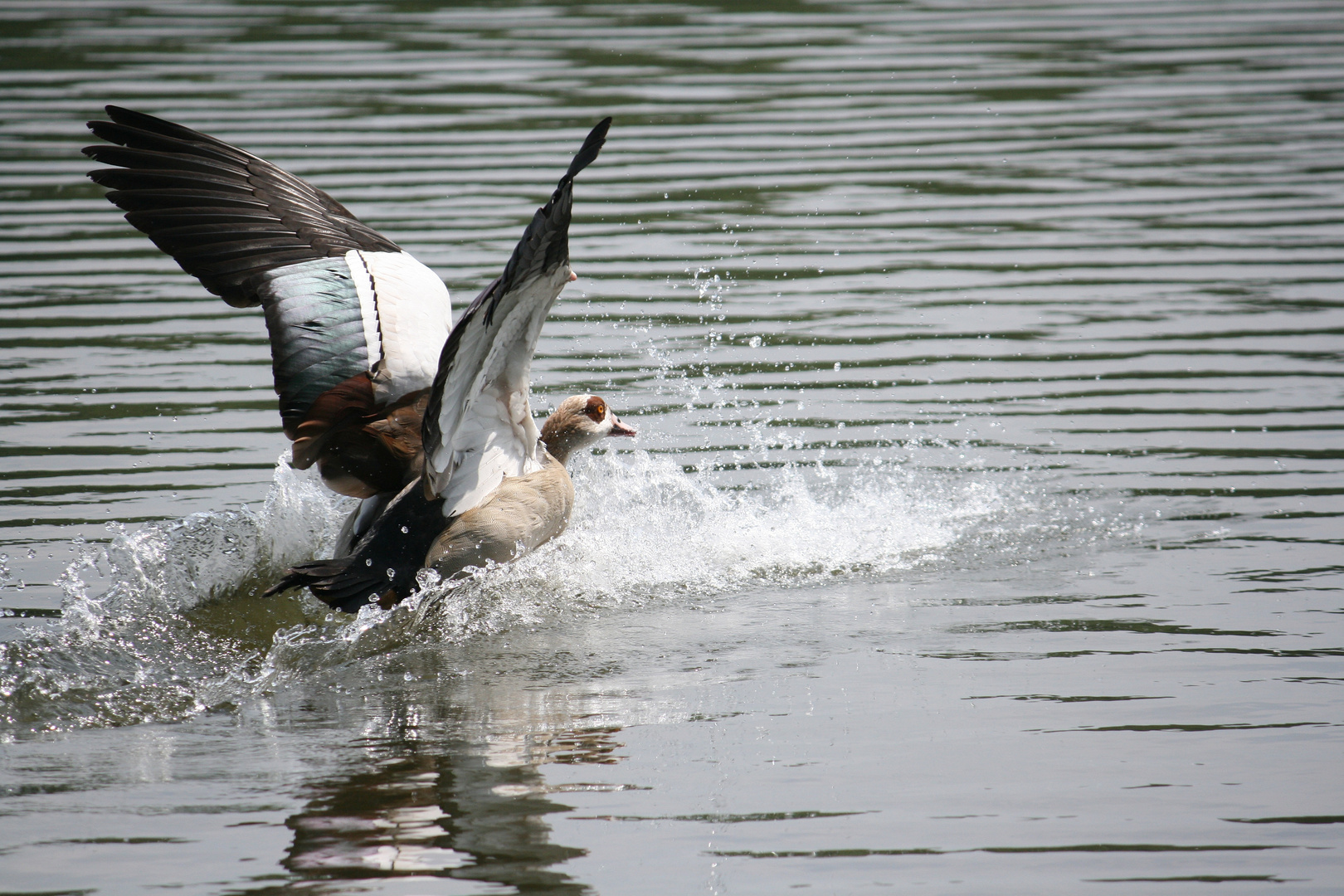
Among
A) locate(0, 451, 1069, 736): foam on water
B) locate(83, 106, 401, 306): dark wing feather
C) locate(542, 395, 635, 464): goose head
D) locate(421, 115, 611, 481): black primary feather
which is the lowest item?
locate(0, 451, 1069, 736): foam on water

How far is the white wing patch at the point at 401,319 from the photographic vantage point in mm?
5730

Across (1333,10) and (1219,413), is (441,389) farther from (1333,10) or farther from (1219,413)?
(1333,10)

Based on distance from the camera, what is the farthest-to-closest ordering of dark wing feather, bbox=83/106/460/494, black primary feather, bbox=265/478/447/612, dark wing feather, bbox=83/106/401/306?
dark wing feather, bbox=83/106/401/306
dark wing feather, bbox=83/106/460/494
black primary feather, bbox=265/478/447/612

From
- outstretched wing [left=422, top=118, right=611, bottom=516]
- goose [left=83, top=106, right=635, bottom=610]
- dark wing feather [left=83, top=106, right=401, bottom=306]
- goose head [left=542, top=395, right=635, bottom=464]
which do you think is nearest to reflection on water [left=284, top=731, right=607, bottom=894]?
goose [left=83, top=106, right=635, bottom=610]

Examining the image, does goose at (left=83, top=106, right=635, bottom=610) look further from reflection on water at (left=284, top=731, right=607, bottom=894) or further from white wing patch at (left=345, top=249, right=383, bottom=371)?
reflection on water at (left=284, top=731, right=607, bottom=894)

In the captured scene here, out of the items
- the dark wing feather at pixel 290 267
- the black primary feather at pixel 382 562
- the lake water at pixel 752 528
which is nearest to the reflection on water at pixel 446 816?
the lake water at pixel 752 528

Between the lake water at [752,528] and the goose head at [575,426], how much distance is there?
0.38 meters

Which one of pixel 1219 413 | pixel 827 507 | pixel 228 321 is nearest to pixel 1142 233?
pixel 1219 413

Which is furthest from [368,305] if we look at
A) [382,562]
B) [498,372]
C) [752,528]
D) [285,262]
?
[752,528]

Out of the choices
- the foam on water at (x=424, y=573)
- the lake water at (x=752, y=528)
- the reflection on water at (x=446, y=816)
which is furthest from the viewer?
the foam on water at (x=424, y=573)

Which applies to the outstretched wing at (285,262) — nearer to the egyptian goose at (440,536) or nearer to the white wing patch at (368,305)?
the white wing patch at (368,305)

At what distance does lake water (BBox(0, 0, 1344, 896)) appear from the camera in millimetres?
4051

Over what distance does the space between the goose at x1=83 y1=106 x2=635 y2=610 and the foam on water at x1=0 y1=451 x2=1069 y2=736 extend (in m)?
0.22

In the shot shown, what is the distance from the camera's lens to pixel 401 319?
231 inches
